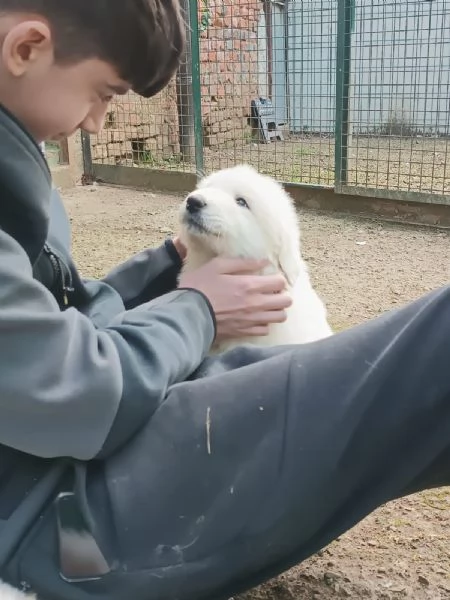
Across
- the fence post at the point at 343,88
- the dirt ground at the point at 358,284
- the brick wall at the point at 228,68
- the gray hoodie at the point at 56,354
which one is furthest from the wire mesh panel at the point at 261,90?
the gray hoodie at the point at 56,354

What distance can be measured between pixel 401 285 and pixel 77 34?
236 centimetres

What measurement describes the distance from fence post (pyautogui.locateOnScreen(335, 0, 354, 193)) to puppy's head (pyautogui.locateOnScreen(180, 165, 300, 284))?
9.14ft

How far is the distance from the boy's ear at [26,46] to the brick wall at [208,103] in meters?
4.80

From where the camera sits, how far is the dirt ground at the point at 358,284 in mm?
A: 1191

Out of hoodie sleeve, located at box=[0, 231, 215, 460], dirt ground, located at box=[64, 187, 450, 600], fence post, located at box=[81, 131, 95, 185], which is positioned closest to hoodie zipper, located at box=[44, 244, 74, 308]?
hoodie sleeve, located at box=[0, 231, 215, 460]

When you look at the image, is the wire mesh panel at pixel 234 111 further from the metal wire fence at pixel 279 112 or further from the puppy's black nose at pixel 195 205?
the puppy's black nose at pixel 195 205

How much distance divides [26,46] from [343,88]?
3729 millimetres

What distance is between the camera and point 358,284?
9.74 ft

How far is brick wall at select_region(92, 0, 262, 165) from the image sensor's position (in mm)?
5621

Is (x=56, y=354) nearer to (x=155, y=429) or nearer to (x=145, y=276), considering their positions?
(x=155, y=429)

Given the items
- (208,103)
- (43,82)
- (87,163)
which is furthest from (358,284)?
(208,103)

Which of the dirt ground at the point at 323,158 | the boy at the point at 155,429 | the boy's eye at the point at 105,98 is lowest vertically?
the dirt ground at the point at 323,158

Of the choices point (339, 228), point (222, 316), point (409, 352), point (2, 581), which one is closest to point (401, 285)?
point (339, 228)

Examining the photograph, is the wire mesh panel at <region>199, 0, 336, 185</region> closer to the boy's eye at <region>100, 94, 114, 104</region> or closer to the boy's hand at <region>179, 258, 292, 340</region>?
the boy's hand at <region>179, 258, 292, 340</region>
